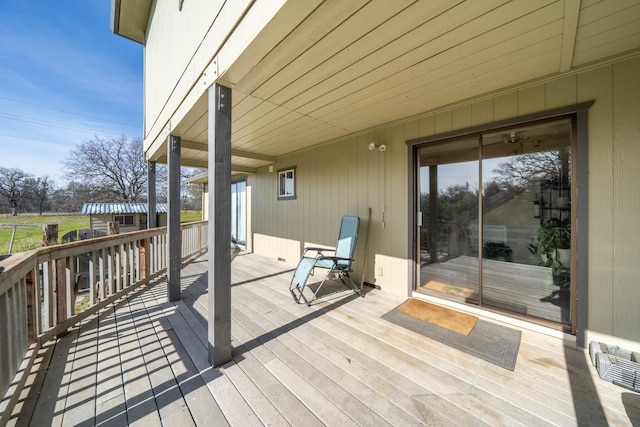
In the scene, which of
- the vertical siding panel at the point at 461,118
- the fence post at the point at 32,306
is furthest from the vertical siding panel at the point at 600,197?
the fence post at the point at 32,306

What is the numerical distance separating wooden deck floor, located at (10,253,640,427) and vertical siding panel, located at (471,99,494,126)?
2271mm

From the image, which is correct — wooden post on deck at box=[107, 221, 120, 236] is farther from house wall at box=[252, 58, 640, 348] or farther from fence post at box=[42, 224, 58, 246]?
house wall at box=[252, 58, 640, 348]

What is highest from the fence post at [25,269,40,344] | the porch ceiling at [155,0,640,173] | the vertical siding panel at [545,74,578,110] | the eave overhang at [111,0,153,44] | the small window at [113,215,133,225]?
the eave overhang at [111,0,153,44]

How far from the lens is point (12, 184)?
2222 centimetres

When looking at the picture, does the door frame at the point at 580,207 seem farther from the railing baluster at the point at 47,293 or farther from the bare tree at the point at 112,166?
the bare tree at the point at 112,166

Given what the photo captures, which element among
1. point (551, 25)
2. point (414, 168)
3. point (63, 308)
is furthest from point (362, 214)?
point (63, 308)

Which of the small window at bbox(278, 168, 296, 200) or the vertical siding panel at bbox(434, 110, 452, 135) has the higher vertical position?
the vertical siding panel at bbox(434, 110, 452, 135)

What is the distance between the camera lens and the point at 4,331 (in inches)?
61.2

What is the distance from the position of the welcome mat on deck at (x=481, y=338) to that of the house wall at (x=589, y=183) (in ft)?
2.10

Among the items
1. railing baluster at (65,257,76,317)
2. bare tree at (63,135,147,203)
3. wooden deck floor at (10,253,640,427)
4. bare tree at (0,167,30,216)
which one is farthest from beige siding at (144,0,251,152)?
bare tree at (0,167,30,216)

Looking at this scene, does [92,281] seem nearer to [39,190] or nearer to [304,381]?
[304,381]

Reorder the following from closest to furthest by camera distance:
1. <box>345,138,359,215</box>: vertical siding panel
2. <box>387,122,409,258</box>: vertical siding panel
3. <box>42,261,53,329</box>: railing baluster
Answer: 1. <box>42,261,53,329</box>: railing baluster
2. <box>387,122,409,258</box>: vertical siding panel
3. <box>345,138,359,215</box>: vertical siding panel

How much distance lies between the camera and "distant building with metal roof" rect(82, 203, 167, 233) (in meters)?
16.0

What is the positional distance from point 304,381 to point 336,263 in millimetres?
1822
